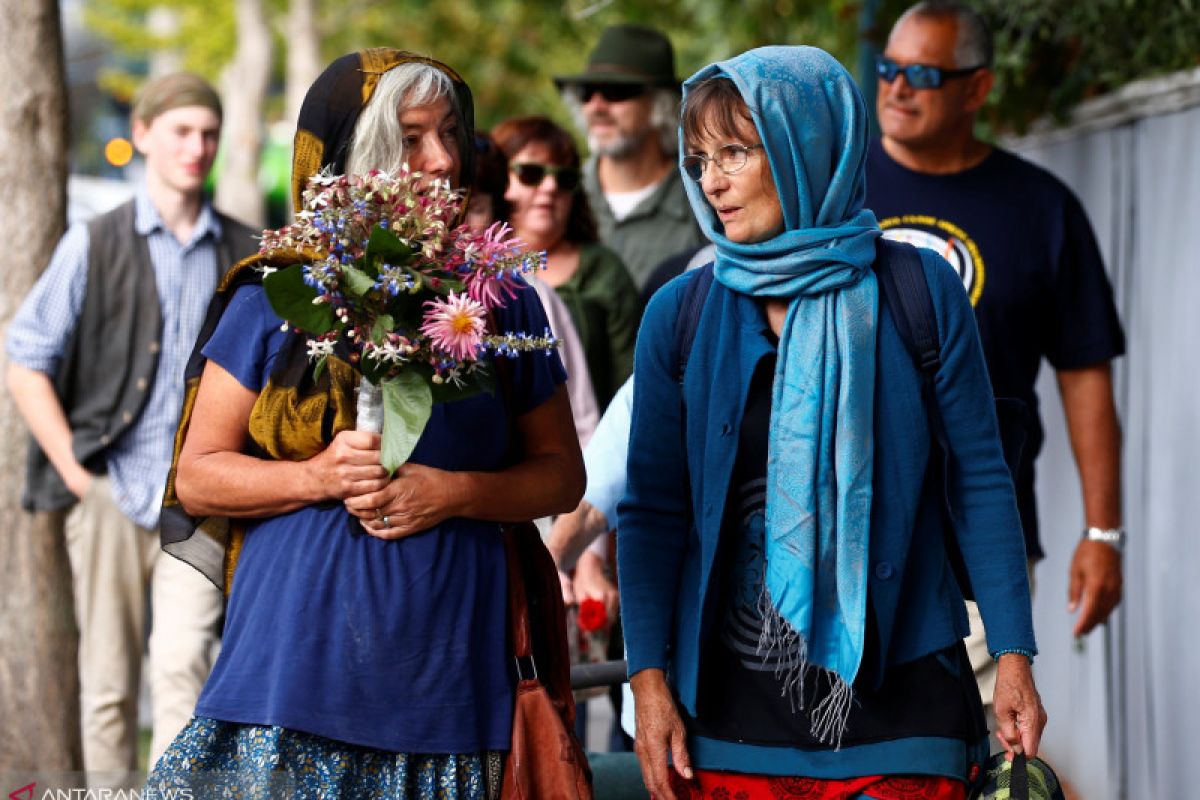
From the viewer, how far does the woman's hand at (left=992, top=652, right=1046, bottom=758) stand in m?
3.29

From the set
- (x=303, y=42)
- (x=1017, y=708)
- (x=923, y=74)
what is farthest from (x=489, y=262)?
(x=303, y=42)

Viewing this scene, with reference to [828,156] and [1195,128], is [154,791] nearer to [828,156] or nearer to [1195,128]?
[828,156]

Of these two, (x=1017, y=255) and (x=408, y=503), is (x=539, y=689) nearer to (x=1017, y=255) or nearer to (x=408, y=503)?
(x=408, y=503)

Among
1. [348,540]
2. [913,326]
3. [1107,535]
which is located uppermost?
[913,326]

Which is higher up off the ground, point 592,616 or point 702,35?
point 702,35

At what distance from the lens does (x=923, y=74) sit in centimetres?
558

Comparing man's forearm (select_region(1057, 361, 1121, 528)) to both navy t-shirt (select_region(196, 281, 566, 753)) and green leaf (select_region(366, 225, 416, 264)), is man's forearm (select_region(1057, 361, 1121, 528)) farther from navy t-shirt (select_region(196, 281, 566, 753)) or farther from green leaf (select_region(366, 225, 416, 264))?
green leaf (select_region(366, 225, 416, 264))

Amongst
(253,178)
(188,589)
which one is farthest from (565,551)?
(253,178)

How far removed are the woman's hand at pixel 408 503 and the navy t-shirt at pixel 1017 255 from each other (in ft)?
7.44

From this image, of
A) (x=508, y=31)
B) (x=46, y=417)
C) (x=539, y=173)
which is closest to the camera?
(x=46, y=417)

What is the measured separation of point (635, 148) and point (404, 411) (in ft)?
14.3

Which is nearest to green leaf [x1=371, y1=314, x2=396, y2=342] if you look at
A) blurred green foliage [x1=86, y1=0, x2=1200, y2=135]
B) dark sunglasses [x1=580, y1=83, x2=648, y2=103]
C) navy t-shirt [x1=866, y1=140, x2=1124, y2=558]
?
navy t-shirt [x1=866, y1=140, x2=1124, y2=558]

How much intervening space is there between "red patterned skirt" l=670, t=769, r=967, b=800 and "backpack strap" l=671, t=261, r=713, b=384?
0.75 meters

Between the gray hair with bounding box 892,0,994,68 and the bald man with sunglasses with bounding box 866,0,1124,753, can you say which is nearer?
the bald man with sunglasses with bounding box 866,0,1124,753
